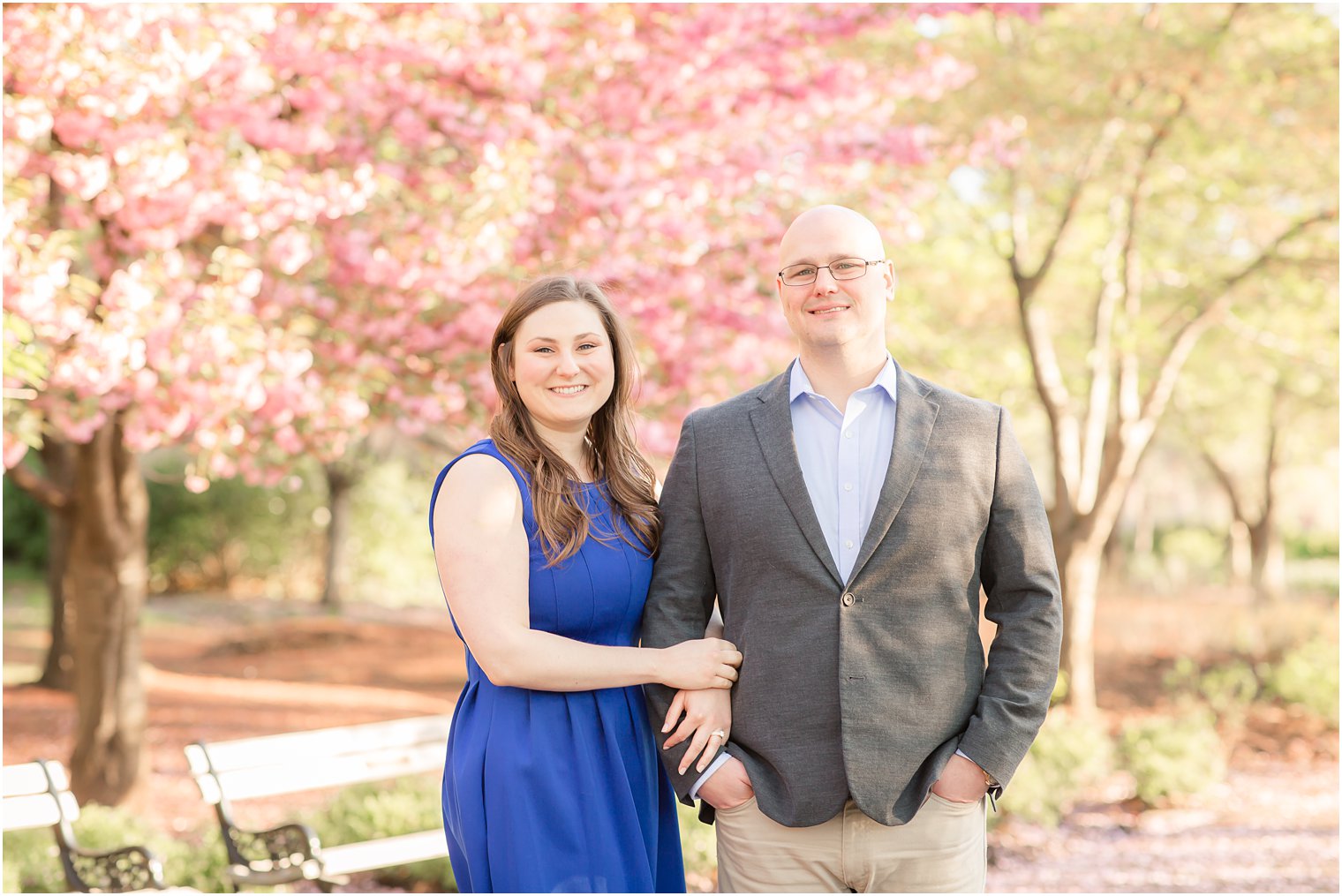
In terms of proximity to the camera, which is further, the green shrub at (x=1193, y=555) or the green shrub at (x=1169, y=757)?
the green shrub at (x=1193, y=555)

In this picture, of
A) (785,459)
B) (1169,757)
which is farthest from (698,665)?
(1169,757)

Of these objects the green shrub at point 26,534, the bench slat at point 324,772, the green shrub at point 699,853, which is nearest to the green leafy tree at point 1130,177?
the green shrub at point 699,853

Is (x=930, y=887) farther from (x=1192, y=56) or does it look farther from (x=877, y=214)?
(x=1192, y=56)

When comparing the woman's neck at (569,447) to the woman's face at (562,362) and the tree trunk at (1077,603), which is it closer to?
the woman's face at (562,362)

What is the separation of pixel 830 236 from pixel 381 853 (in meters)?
3.50

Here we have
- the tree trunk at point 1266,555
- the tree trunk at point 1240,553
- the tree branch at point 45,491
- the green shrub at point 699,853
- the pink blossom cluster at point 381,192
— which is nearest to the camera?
the pink blossom cluster at point 381,192

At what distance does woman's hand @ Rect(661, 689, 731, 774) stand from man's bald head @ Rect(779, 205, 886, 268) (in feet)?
3.32

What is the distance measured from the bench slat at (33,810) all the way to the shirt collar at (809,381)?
3577 mm

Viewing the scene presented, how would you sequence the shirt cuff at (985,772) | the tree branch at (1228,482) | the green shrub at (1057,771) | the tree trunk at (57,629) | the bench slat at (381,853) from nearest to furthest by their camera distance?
1. the shirt cuff at (985,772)
2. the bench slat at (381,853)
3. the green shrub at (1057,771)
4. the tree trunk at (57,629)
5. the tree branch at (1228,482)

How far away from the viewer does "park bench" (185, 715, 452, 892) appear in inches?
184

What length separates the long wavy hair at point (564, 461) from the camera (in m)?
2.68

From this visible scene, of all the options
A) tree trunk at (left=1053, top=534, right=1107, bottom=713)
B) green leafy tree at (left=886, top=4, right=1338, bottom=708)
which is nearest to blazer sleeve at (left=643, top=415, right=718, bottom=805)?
green leafy tree at (left=886, top=4, right=1338, bottom=708)

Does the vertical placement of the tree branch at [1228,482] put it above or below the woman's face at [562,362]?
below

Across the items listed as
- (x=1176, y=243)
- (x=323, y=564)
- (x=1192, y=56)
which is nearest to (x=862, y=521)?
(x=1192, y=56)
